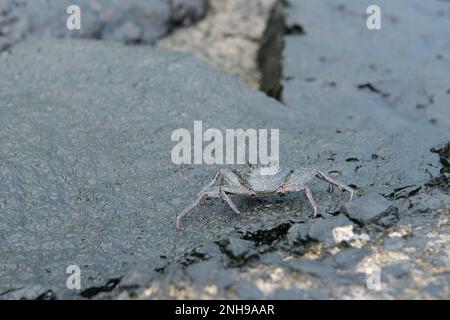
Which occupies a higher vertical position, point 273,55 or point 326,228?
point 273,55

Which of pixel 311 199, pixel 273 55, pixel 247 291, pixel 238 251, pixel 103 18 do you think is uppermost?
pixel 103 18

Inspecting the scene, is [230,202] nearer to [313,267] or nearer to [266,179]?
[266,179]

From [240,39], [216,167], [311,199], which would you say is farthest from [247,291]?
[240,39]

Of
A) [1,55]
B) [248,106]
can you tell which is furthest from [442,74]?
[1,55]

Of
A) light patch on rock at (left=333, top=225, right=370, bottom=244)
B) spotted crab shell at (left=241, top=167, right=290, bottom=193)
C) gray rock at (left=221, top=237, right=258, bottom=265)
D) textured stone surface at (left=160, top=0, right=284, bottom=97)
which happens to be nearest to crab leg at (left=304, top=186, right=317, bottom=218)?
spotted crab shell at (left=241, top=167, right=290, bottom=193)
